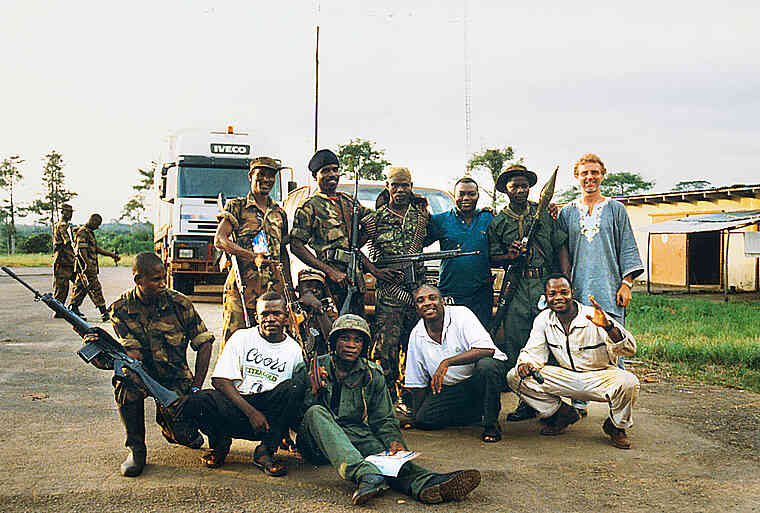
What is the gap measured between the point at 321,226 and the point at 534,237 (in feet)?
5.61

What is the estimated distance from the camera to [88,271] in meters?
12.0

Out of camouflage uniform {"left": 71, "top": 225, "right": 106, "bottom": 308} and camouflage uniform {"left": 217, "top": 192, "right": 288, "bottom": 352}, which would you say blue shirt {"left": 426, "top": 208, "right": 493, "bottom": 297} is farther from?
camouflage uniform {"left": 71, "top": 225, "right": 106, "bottom": 308}

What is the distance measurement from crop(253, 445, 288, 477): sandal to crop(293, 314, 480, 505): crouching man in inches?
8.2

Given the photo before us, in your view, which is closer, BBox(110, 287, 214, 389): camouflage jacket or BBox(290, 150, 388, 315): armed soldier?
BBox(110, 287, 214, 389): camouflage jacket

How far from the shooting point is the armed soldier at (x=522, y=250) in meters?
5.72

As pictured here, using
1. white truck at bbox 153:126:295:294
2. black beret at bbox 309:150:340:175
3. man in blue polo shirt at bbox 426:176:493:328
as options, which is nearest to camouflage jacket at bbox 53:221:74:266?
white truck at bbox 153:126:295:294

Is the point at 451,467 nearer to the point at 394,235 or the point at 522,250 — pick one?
the point at 522,250

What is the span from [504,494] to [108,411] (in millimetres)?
3429

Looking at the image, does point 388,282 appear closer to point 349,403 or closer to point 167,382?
point 349,403

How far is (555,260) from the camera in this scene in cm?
580

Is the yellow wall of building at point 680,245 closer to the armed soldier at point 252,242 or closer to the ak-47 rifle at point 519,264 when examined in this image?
the ak-47 rifle at point 519,264

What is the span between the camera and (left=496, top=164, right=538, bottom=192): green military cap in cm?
588

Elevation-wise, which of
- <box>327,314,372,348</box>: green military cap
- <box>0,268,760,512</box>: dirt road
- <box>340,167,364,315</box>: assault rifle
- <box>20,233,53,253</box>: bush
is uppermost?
<box>340,167,364,315</box>: assault rifle

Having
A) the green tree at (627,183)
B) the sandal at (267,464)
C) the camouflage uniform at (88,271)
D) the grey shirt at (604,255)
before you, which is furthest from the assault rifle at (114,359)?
the green tree at (627,183)
